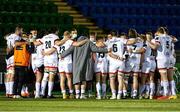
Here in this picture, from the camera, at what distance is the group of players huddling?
19984 millimetres

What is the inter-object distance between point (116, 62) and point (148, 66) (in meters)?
0.97

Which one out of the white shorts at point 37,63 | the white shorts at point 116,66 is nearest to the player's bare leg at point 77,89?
the white shorts at point 116,66

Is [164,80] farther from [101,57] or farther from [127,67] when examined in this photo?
[101,57]

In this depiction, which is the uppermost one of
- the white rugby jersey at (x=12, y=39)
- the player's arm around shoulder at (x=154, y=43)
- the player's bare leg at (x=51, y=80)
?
the white rugby jersey at (x=12, y=39)

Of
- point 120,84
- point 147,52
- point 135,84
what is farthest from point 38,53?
point 147,52

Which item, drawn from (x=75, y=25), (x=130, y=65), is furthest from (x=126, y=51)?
(x=75, y=25)

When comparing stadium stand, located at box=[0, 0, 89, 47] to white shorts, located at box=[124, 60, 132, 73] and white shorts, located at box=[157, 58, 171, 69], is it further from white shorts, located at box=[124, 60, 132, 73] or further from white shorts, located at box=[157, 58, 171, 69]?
white shorts, located at box=[157, 58, 171, 69]

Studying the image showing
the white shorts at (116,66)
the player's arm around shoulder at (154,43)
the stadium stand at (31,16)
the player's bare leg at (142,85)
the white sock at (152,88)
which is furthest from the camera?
the stadium stand at (31,16)

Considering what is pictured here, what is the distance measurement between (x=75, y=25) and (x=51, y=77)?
10.5 metres

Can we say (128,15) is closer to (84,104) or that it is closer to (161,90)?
(161,90)

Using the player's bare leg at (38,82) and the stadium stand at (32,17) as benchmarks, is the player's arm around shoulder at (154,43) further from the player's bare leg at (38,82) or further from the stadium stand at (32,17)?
the stadium stand at (32,17)

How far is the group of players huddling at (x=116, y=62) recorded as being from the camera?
1998 centimetres

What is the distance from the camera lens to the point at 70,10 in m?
33.9

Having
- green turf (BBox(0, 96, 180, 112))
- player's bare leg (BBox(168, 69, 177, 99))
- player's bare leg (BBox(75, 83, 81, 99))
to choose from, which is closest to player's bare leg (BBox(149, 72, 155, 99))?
player's bare leg (BBox(168, 69, 177, 99))
